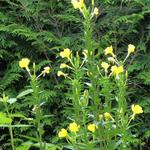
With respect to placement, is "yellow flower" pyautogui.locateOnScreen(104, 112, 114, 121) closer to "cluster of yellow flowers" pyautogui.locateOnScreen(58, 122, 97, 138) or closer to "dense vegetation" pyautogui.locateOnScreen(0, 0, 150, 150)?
"cluster of yellow flowers" pyautogui.locateOnScreen(58, 122, 97, 138)

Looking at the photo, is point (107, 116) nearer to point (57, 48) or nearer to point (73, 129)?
point (73, 129)

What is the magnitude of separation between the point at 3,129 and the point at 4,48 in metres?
0.75

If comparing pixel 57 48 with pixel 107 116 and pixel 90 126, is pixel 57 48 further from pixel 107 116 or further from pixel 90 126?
pixel 90 126

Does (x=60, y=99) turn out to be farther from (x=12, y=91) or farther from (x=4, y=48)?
(x=4, y=48)

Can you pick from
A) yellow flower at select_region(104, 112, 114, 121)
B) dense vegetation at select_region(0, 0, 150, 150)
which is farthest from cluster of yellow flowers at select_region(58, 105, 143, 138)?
dense vegetation at select_region(0, 0, 150, 150)

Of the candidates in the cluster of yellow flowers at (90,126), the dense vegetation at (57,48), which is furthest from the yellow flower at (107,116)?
the dense vegetation at (57,48)

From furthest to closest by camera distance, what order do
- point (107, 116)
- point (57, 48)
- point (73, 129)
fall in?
point (57, 48) < point (107, 116) < point (73, 129)

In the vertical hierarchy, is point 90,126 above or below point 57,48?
below

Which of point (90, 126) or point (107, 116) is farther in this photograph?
point (107, 116)

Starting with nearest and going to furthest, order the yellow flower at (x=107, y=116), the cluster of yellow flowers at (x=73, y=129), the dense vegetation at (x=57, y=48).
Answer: the cluster of yellow flowers at (x=73, y=129), the yellow flower at (x=107, y=116), the dense vegetation at (x=57, y=48)

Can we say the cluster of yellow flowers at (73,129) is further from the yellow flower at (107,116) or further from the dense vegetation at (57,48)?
the dense vegetation at (57,48)

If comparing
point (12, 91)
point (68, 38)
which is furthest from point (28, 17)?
point (12, 91)

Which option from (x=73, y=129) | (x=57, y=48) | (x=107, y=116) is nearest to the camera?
(x=73, y=129)

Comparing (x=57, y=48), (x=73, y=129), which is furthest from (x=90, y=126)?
(x=57, y=48)
